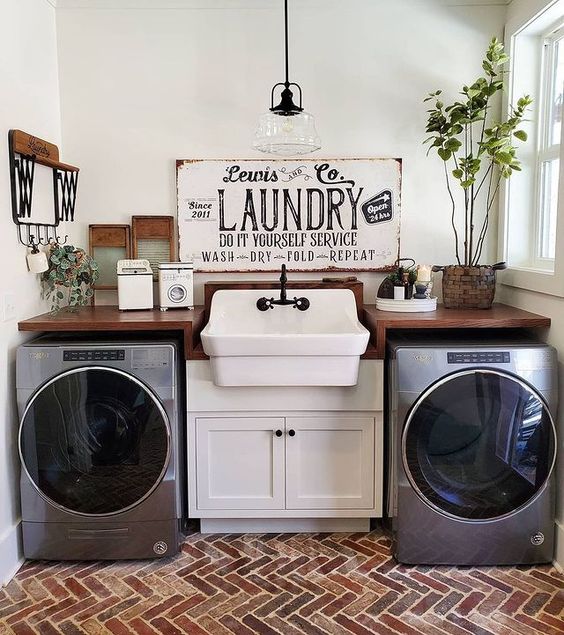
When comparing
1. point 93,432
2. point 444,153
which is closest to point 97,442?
point 93,432

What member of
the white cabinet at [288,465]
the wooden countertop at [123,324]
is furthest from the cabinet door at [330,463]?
the wooden countertop at [123,324]

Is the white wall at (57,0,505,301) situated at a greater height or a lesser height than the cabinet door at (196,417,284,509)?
greater

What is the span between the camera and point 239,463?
265cm

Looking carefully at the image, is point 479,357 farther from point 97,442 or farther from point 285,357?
point 97,442

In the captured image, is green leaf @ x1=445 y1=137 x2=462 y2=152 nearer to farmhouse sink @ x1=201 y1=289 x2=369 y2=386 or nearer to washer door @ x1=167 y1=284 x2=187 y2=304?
farmhouse sink @ x1=201 y1=289 x2=369 y2=386

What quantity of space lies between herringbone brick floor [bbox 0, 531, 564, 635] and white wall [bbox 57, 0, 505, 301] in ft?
5.72

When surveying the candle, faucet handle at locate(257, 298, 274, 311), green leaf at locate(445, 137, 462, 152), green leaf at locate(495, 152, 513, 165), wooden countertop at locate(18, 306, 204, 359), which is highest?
green leaf at locate(445, 137, 462, 152)

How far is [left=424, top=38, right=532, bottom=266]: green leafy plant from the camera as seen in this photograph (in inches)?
109

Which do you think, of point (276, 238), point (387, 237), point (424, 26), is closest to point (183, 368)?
point (276, 238)

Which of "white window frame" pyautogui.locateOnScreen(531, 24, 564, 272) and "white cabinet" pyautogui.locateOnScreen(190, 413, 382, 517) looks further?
"white window frame" pyautogui.locateOnScreen(531, 24, 564, 272)

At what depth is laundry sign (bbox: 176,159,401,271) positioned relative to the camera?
3094 mm

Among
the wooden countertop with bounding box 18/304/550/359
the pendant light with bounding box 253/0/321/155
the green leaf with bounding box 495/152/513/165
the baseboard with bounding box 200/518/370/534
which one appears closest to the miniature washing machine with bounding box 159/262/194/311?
the wooden countertop with bounding box 18/304/550/359

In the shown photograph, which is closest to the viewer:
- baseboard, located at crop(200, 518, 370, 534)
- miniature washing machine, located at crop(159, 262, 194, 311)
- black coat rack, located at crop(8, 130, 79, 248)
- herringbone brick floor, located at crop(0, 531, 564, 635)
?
herringbone brick floor, located at crop(0, 531, 564, 635)

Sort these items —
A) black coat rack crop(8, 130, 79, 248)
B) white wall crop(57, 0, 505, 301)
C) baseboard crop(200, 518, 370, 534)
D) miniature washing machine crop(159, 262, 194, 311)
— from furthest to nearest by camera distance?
white wall crop(57, 0, 505, 301), miniature washing machine crop(159, 262, 194, 311), baseboard crop(200, 518, 370, 534), black coat rack crop(8, 130, 79, 248)
